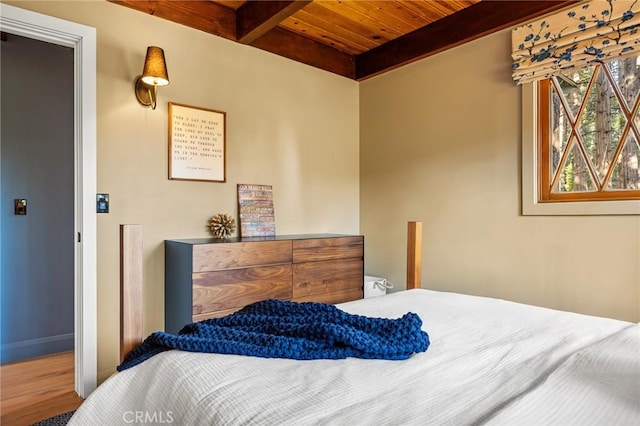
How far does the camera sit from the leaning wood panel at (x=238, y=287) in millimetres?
2139

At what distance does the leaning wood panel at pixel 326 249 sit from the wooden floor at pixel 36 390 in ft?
4.87

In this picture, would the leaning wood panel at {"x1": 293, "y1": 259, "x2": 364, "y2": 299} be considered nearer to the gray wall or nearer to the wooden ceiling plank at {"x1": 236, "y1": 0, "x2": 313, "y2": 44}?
the wooden ceiling plank at {"x1": 236, "y1": 0, "x2": 313, "y2": 44}

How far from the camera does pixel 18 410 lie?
1.97m

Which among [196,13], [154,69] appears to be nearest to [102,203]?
[154,69]

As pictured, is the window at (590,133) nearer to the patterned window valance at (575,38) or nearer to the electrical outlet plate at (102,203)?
the patterned window valance at (575,38)

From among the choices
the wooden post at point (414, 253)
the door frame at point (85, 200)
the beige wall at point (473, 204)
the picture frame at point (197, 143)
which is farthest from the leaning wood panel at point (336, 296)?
the door frame at point (85, 200)

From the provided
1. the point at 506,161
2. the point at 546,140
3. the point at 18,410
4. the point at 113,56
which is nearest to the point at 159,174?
the point at 113,56

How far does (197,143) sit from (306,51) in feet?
4.08

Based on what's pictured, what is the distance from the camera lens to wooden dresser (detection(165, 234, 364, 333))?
7.05ft

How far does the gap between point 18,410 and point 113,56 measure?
6.47 feet

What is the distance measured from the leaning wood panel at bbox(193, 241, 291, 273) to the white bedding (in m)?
1.14

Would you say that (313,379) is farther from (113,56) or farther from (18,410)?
(113,56)

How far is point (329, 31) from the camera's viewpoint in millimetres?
2980

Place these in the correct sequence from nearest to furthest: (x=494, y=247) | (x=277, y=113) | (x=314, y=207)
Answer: (x=494, y=247) → (x=277, y=113) → (x=314, y=207)
